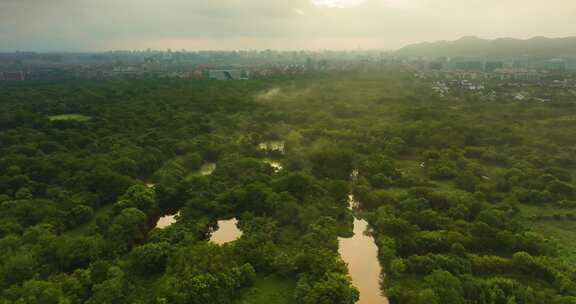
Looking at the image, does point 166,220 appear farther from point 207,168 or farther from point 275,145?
point 275,145

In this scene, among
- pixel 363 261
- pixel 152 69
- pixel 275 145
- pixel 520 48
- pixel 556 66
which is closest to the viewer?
pixel 363 261

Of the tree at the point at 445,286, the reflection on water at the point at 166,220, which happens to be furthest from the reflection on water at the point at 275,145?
the tree at the point at 445,286

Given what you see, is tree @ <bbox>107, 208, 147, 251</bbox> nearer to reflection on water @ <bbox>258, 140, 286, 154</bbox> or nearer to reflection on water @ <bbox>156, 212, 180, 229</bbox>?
reflection on water @ <bbox>156, 212, 180, 229</bbox>

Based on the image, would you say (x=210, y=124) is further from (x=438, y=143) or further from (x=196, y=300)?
(x=196, y=300)

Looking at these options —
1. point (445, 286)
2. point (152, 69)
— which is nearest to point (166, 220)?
point (445, 286)

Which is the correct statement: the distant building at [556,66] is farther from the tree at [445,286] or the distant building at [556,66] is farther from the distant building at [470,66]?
the tree at [445,286]

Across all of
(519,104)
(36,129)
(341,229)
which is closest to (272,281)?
(341,229)

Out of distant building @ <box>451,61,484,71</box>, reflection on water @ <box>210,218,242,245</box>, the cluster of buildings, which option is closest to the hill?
distant building @ <box>451,61,484,71</box>
